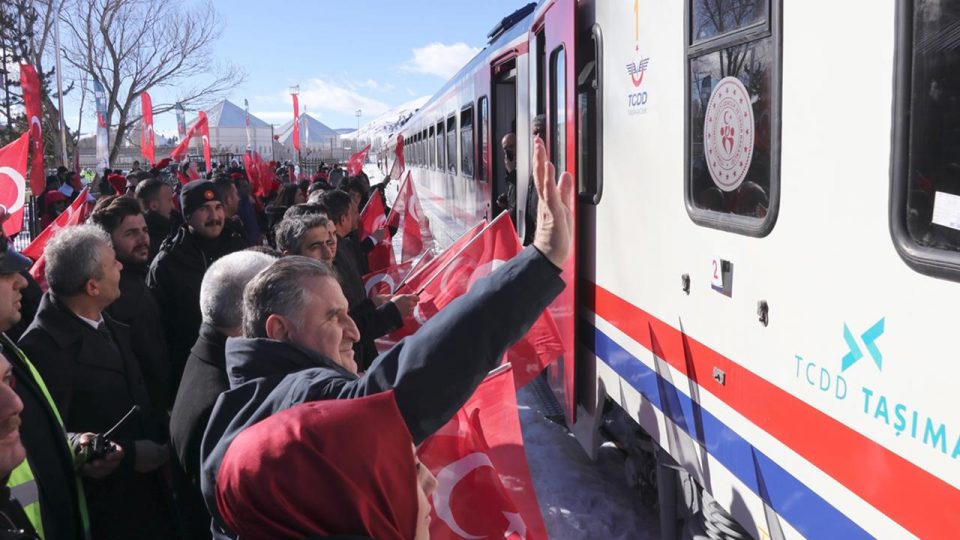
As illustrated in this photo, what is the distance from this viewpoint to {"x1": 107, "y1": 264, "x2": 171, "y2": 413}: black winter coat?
357 centimetres

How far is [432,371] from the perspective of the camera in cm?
153

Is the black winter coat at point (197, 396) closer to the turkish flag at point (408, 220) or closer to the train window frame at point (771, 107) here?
the train window frame at point (771, 107)

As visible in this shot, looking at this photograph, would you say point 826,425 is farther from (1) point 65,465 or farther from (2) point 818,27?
(1) point 65,465

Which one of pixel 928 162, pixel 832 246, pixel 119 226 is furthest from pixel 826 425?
pixel 119 226

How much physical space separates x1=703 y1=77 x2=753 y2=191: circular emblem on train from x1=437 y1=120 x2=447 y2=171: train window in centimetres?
1029

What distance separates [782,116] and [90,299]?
256cm

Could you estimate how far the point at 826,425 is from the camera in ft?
7.14

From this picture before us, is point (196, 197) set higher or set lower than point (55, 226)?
higher

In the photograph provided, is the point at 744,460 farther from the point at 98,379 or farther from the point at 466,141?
the point at 466,141

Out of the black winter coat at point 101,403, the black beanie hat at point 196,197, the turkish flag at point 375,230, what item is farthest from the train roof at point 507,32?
the black winter coat at point 101,403

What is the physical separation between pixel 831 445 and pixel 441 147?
12186 mm

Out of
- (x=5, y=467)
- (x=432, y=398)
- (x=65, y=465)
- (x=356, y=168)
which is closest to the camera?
(x=432, y=398)

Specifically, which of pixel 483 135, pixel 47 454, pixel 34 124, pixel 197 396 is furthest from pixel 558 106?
pixel 34 124

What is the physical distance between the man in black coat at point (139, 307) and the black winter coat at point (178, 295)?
0.47ft
